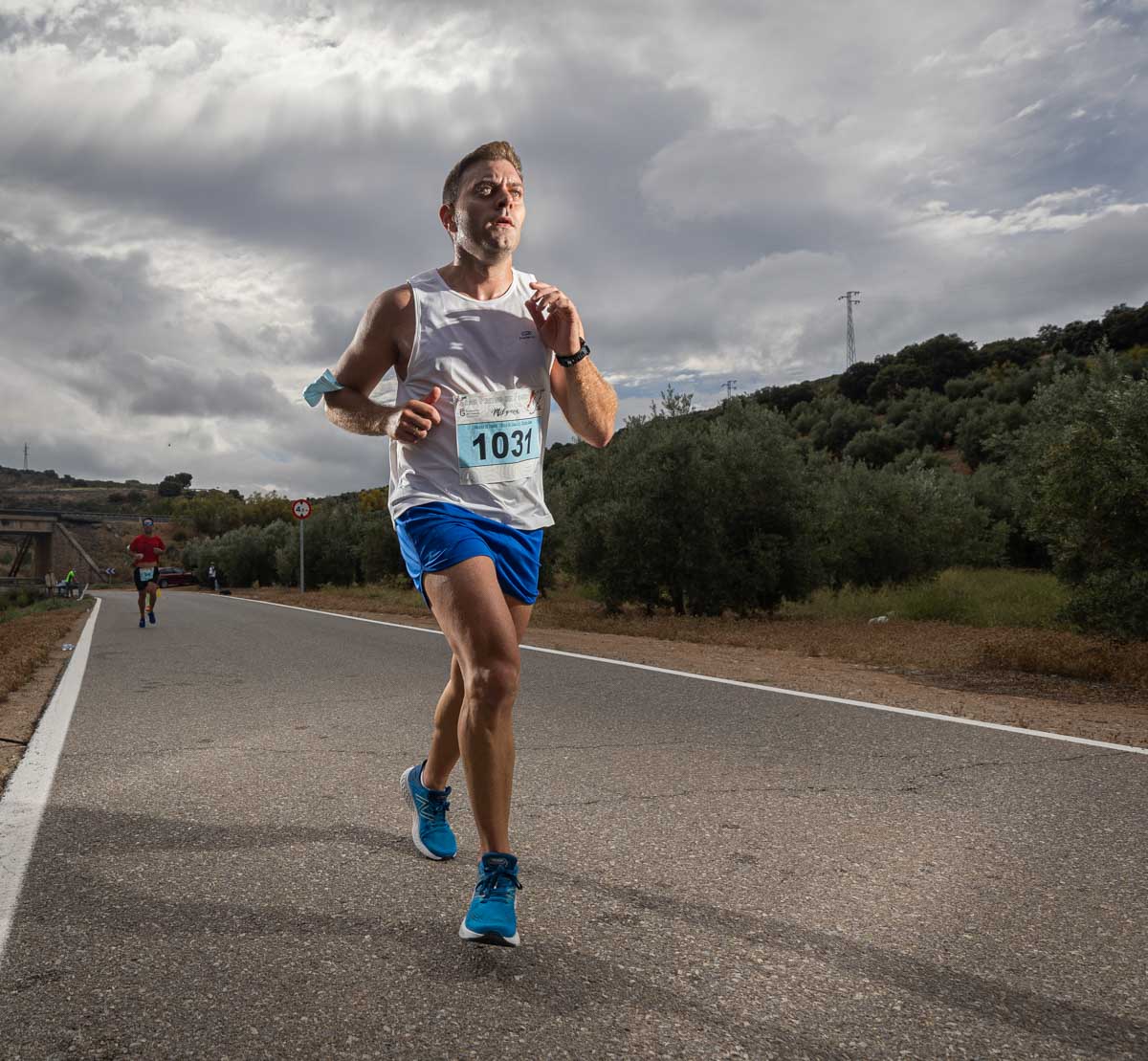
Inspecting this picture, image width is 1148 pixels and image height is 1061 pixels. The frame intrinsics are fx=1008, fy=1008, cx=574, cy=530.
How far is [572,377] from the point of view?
3354 millimetres

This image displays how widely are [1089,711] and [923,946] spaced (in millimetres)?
5508

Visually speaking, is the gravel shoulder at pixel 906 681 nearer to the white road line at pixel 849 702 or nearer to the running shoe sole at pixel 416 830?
the white road line at pixel 849 702

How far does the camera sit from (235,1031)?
2291mm

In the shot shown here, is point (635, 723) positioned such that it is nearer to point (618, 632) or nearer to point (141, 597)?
point (618, 632)

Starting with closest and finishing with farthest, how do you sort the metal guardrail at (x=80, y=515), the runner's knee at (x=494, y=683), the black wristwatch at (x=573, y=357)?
1. the runner's knee at (x=494, y=683)
2. the black wristwatch at (x=573, y=357)
3. the metal guardrail at (x=80, y=515)

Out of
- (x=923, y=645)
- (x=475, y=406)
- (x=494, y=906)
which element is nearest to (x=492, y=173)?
(x=475, y=406)

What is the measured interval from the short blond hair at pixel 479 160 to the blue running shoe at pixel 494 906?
213 centimetres

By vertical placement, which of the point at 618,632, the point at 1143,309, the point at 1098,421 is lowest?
the point at 618,632

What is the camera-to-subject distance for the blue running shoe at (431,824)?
143 inches

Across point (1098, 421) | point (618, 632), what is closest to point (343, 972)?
point (1098, 421)

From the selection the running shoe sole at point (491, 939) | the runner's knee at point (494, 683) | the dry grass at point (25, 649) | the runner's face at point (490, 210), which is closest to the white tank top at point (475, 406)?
the runner's face at point (490, 210)

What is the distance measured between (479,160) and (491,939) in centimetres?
239

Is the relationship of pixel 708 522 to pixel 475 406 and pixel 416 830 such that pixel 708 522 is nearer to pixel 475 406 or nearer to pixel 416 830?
pixel 416 830

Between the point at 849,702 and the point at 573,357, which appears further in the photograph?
the point at 849,702
